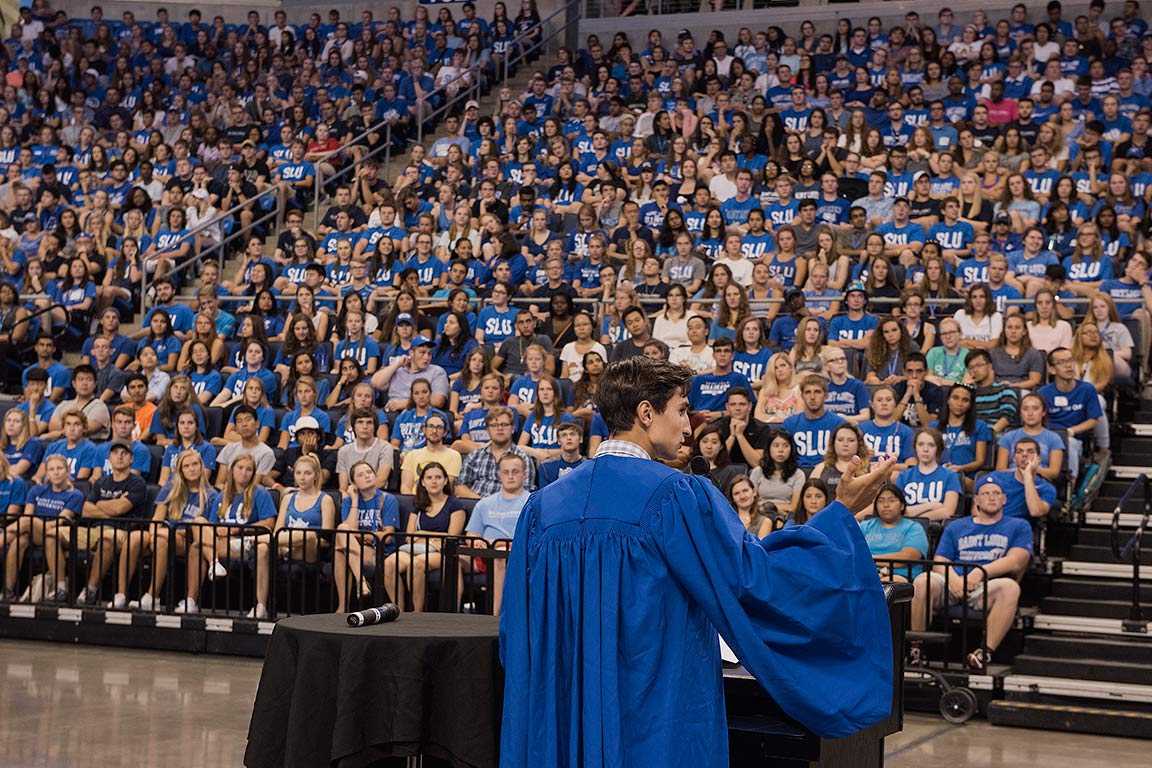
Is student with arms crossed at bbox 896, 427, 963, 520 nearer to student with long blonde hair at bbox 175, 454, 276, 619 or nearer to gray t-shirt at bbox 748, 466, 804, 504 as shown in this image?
gray t-shirt at bbox 748, 466, 804, 504

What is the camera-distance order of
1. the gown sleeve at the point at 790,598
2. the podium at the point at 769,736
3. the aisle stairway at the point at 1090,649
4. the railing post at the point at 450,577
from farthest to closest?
the railing post at the point at 450,577 → the aisle stairway at the point at 1090,649 → the podium at the point at 769,736 → the gown sleeve at the point at 790,598

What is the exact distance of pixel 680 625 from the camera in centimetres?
374

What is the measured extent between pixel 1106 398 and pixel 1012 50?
6.88 meters

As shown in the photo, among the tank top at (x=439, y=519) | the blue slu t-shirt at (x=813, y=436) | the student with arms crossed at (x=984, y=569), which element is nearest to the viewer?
the student with arms crossed at (x=984, y=569)

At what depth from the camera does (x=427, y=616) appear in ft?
16.2

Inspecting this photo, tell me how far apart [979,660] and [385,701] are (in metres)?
5.18

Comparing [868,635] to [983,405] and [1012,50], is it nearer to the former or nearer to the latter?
[983,405]

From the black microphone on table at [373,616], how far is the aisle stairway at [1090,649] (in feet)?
16.0

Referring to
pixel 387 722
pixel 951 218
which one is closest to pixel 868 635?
pixel 387 722

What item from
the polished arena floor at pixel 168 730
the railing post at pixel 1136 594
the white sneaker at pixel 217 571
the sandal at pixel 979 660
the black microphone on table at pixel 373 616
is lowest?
the polished arena floor at pixel 168 730

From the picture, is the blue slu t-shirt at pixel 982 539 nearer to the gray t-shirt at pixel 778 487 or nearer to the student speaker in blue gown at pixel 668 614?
the gray t-shirt at pixel 778 487

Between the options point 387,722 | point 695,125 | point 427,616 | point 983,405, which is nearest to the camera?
point 387,722

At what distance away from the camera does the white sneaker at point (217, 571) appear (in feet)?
33.3

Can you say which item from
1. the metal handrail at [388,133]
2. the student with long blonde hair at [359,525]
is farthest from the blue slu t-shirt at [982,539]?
the metal handrail at [388,133]
